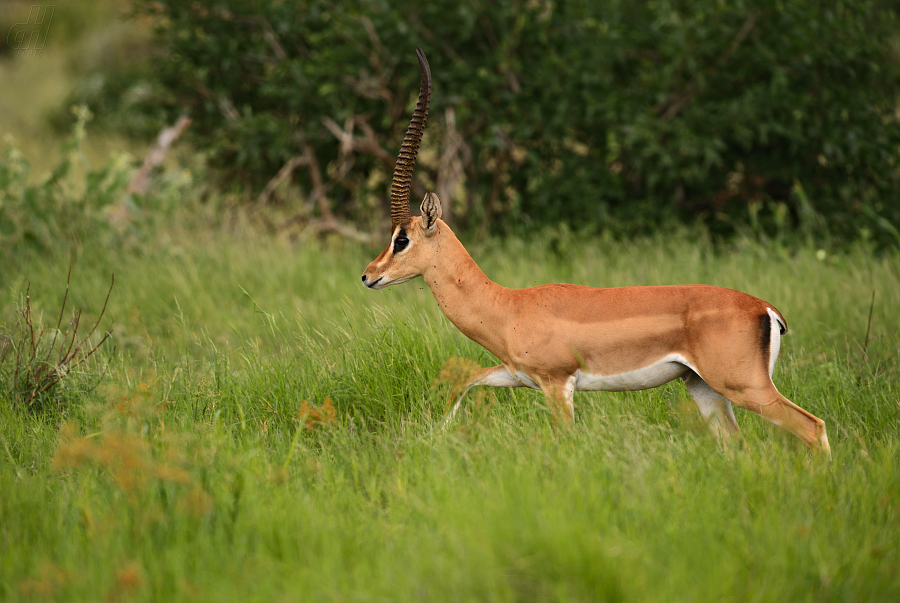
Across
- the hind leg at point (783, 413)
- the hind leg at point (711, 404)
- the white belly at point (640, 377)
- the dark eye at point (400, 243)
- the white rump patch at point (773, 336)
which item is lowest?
the hind leg at point (711, 404)

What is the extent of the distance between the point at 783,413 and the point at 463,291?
1.70 m

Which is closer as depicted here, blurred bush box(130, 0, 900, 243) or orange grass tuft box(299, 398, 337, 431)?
orange grass tuft box(299, 398, 337, 431)

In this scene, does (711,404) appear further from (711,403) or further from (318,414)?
(318,414)

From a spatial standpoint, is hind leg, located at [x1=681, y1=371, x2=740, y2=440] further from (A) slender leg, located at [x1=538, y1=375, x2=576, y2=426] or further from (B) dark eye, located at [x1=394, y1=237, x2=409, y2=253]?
(B) dark eye, located at [x1=394, y1=237, x2=409, y2=253]

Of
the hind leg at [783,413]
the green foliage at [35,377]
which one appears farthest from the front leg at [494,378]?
the green foliage at [35,377]

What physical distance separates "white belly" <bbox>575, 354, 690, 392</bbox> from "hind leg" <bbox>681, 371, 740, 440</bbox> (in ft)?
0.69

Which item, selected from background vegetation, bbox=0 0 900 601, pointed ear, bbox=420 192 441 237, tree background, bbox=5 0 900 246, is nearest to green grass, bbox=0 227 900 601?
background vegetation, bbox=0 0 900 601

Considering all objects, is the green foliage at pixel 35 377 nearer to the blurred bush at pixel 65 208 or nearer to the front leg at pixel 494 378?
the front leg at pixel 494 378

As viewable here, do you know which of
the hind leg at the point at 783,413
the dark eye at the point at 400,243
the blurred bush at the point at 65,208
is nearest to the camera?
the hind leg at the point at 783,413

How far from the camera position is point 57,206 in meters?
8.38

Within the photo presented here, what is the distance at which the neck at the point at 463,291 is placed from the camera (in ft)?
13.7

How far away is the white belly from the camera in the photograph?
12.5 feet

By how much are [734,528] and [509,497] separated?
2.79ft

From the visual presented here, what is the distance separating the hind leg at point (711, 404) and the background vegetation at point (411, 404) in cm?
14
